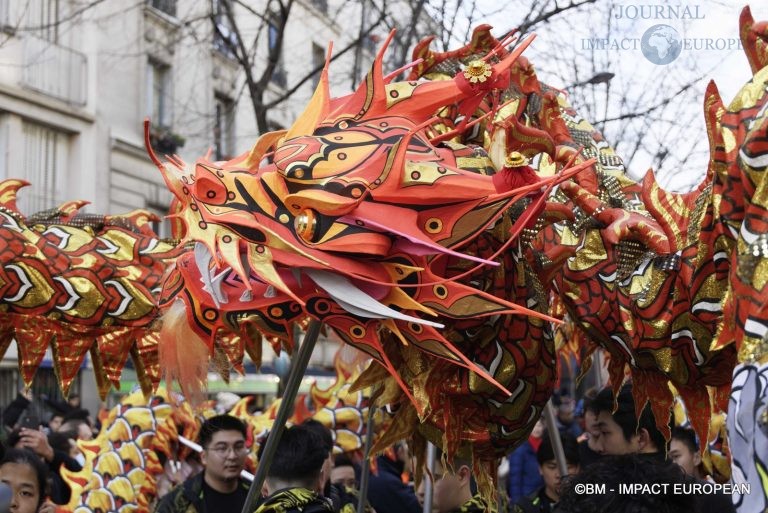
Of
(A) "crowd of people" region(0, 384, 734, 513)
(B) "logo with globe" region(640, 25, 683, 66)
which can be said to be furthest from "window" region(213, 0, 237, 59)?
(B) "logo with globe" region(640, 25, 683, 66)

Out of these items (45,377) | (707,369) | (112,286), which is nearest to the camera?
(707,369)

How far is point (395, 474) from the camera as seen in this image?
5.70 metres

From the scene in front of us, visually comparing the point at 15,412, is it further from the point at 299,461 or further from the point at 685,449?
the point at 685,449

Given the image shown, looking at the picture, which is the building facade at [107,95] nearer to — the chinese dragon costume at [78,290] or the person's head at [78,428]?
the person's head at [78,428]

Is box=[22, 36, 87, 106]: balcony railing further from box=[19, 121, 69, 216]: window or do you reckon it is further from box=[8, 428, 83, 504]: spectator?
box=[8, 428, 83, 504]: spectator

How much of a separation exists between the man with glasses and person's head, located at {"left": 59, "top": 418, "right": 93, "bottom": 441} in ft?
8.96

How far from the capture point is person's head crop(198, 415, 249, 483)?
15.6 feet

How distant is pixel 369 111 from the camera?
3105mm

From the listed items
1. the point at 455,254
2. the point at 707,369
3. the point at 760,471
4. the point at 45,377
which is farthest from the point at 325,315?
the point at 45,377

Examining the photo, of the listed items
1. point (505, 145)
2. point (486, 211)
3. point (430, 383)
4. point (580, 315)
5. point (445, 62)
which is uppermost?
point (445, 62)

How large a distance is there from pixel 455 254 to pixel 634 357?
0.72 m

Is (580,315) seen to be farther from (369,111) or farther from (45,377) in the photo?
(45,377)

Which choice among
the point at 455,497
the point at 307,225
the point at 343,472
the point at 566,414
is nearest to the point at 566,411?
the point at 566,414

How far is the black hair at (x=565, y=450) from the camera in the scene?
505cm
